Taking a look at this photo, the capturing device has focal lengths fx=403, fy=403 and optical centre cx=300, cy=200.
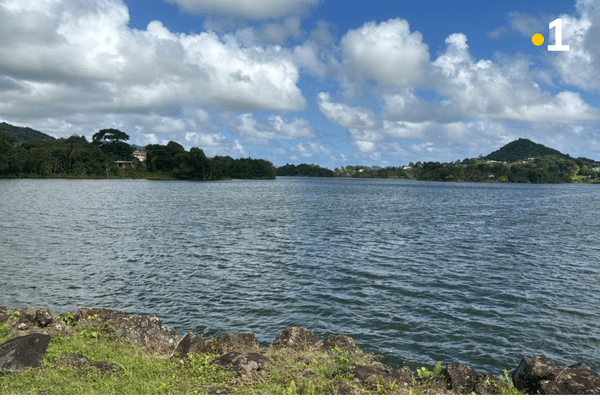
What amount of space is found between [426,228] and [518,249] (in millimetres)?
18113

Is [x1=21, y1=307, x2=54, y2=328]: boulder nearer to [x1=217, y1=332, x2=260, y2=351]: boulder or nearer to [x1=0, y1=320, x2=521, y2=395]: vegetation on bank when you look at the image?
[x1=0, y1=320, x2=521, y2=395]: vegetation on bank

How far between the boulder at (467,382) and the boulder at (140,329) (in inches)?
408

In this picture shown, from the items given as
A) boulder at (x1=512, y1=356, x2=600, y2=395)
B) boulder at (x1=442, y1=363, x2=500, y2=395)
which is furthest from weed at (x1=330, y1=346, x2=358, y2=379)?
boulder at (x1=512, y1=356, x2=600, y2=395)

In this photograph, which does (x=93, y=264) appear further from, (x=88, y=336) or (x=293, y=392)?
(x=293, y=392)

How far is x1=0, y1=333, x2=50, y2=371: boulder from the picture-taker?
1241 centimetres

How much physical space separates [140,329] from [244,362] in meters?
6.03

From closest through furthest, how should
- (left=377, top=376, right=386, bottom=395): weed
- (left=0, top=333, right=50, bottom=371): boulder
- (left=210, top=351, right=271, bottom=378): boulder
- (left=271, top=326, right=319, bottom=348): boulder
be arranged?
(left=377, top=376, right=386, bottom=395): weed
(left=0, top=333, right=50, bottom=371): boulder
(left=210, top=351, right=271, bottom=378): boulder
(left=271, top=326, right=319, bottom=348): boulder

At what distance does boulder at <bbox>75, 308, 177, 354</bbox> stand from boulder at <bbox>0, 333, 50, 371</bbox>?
333cm

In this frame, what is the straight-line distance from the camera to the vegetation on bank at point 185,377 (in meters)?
11.7

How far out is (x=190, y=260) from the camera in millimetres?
38906

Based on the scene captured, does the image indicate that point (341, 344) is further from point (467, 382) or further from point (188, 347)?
point (188, 347)

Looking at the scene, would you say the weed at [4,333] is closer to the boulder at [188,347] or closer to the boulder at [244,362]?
the boulder at [188,347]

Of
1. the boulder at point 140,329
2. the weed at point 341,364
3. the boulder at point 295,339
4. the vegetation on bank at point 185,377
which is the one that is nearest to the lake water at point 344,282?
the boulder at point 295,339
